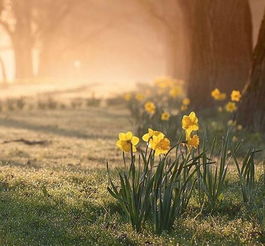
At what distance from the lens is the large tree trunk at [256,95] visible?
10078 millimetres

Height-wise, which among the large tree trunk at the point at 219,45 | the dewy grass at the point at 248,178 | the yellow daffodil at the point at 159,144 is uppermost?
the large tree trunk at the point at 219,45

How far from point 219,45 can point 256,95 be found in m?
3.91

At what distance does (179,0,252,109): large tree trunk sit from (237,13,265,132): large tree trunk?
337cm

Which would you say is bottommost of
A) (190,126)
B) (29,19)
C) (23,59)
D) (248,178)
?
(248,178)

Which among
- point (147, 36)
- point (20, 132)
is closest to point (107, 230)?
point (20, 132)

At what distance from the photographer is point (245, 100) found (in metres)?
10.6

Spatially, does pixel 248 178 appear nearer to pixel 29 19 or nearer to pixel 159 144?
pixel 159 144

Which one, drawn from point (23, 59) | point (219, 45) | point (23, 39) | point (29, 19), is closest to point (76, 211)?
point (219, 45)

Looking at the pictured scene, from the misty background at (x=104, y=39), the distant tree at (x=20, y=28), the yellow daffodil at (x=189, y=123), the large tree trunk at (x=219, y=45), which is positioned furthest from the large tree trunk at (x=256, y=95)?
the distant tree at (x=20, y=28)

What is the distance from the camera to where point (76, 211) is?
5.36m

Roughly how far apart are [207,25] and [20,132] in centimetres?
514

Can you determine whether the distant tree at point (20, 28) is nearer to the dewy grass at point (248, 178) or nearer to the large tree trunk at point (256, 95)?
the large tree trunk at point (256, 95)

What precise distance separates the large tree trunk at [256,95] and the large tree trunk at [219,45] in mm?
3370

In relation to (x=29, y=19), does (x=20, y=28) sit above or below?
below
